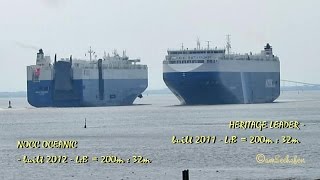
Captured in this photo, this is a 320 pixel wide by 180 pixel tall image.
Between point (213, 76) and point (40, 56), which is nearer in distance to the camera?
point (213, 76)

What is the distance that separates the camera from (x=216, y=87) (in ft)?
480

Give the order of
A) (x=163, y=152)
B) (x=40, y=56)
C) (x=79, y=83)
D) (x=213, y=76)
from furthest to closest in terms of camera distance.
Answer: (x=40, y=56)
(x=79, y=83)
(x=213, y=76)
(x=163, y=152)

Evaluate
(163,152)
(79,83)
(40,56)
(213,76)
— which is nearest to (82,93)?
(79,83)

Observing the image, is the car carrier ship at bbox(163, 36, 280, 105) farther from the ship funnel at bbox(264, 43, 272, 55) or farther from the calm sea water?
the calm sea water

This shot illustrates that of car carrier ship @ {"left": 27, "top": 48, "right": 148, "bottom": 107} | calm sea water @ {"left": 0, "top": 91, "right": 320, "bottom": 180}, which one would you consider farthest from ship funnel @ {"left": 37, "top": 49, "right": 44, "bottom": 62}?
calm sea water @ {"left": 0, "top": 91, "right": 320, "bottom": 180}

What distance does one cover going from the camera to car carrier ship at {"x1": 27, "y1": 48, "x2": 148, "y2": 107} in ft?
521

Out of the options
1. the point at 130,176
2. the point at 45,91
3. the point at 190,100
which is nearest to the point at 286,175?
the point at 130,176

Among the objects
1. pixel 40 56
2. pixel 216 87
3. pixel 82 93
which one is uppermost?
pixel 40 56

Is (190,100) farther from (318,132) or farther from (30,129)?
(318,132)

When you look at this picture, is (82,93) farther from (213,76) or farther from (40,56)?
(213,76)

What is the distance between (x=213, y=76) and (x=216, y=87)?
1.69 m

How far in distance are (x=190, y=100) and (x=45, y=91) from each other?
25290 mm

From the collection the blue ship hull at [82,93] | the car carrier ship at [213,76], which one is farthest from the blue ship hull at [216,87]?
the blue ship hull at [82,93]

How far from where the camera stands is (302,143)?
216ft
